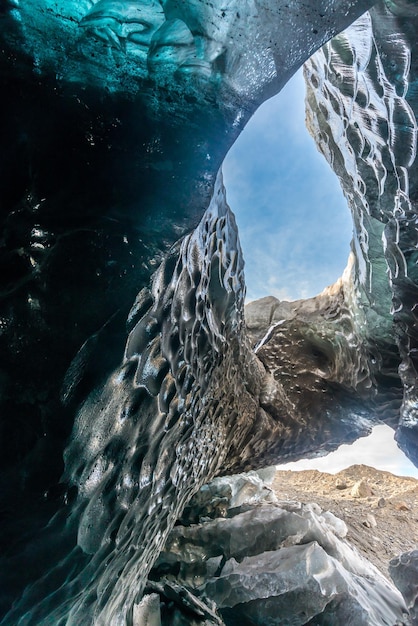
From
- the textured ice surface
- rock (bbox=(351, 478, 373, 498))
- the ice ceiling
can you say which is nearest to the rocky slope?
rock (bbox=(351, 478, 373, 498))

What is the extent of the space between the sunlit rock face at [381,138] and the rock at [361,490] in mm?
6882

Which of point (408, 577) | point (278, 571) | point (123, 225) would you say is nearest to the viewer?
point (123, 225)

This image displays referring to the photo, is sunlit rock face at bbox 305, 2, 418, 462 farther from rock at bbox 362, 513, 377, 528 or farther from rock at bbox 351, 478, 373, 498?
rock at bbox 351, 478, 373, 498

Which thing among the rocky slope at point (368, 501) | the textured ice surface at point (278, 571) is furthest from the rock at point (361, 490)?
the textured ice surface at point (278, 571)

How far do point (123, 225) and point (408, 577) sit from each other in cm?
272

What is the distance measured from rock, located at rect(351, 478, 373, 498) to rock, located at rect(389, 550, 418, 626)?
21.9ft

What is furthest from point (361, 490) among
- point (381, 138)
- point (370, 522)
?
point (381, 138)

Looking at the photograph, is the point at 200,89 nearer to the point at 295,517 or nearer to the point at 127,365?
the point at 127,365

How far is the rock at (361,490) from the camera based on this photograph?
817cm

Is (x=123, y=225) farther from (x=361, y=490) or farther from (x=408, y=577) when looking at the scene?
(x=361, y=490)

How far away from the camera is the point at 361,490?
8.29m

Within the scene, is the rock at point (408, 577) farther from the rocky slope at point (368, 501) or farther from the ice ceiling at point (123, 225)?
the rocky slope at point (368, 501)

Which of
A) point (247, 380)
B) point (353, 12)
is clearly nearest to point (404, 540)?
point (247, 380)

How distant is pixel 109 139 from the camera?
78 centimetres
